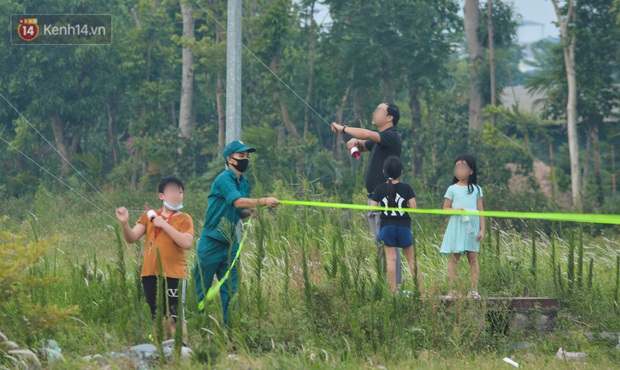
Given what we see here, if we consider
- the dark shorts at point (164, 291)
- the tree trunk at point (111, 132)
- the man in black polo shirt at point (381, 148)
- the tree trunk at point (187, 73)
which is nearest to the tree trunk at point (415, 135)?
the tree trunk at point (187, 73)

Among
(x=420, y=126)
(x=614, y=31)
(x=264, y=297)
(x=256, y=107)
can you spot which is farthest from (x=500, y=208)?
(x=264, y=297)

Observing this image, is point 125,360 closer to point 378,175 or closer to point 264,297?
point 264,297

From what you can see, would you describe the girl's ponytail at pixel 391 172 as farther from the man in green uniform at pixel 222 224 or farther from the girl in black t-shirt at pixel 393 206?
the man in green uniform at pixel 222 224

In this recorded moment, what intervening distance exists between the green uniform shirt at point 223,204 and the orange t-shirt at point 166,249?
0.54 m

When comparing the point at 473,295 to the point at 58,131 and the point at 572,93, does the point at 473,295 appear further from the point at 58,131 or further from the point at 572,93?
the point at 58,131

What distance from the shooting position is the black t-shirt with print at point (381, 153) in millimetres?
9484

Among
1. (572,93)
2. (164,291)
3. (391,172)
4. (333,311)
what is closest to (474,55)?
(572,93)

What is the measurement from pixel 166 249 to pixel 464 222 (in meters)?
3.11

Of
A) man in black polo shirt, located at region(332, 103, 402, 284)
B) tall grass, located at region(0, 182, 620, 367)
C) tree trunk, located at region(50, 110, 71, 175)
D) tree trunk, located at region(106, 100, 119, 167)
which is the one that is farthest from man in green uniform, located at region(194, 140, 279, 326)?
tree trunk, located at region(50, 110, 71, 175)

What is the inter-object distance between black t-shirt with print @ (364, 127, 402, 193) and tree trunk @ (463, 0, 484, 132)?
21240 millimetres

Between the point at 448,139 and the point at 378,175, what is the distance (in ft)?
69.5

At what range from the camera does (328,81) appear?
105ft

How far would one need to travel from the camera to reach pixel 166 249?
7.84m

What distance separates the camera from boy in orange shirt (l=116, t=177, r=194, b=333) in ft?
25.4
